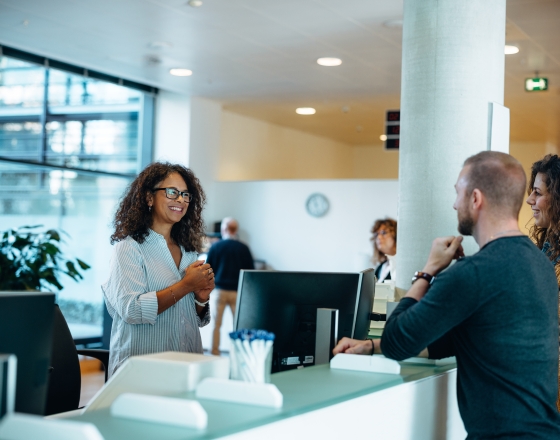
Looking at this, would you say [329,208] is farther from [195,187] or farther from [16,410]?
[16,410]

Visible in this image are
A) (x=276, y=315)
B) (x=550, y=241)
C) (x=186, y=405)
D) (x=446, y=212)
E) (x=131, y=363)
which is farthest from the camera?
(x=446, y=212)

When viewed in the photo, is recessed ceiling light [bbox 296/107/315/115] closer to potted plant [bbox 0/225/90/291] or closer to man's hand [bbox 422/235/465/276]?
potted plant [bbox 0/225/90/291]

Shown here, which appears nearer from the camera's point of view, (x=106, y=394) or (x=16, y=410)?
(x=16, y=410)

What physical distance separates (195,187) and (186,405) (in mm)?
1829

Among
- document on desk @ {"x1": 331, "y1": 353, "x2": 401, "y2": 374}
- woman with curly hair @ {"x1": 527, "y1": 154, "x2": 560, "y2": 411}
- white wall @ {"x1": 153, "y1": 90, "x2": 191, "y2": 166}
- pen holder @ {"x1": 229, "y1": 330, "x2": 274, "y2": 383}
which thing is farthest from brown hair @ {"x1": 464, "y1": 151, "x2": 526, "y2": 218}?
white wall @ {"x1": 153, "y1": 90, "x2": 191, "y2": 166}

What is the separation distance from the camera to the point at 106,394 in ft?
5.98

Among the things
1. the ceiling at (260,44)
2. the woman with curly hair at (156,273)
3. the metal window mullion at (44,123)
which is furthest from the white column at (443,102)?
the metal window mullion at (44,123)

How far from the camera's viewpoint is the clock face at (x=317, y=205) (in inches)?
388

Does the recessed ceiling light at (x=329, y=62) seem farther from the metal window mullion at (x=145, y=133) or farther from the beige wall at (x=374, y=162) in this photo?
the beige wall at (x=374, y=162)

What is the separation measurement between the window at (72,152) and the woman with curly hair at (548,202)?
6.17 meters

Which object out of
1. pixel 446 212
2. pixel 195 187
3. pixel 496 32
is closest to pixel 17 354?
pixel 195 187

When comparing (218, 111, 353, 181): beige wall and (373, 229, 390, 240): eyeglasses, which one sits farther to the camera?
(218, 111, 353, 181): beige wall

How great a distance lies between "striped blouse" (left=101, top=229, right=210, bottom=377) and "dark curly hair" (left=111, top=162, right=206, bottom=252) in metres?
0.06

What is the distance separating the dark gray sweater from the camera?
6.33ft
